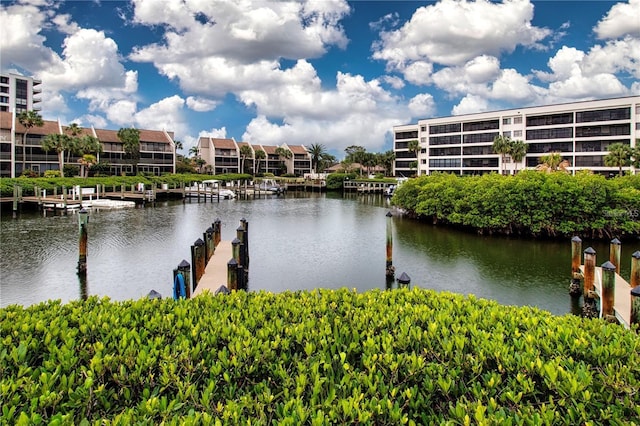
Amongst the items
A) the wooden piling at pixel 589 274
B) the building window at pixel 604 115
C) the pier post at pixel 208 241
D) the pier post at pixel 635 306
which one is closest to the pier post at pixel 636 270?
the wooden piling at pixel 589 274

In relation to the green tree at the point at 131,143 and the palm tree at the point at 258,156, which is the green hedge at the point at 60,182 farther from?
the palm tree at the point at 258,156

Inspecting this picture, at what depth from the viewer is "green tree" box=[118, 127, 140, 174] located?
280ft

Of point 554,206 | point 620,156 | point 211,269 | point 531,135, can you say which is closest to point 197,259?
point 211,269

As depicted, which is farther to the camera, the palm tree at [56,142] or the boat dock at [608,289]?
the palm tree at [56,142]

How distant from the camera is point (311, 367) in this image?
4.54m

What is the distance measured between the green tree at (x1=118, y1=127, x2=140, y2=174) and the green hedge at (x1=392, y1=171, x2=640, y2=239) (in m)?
69.5

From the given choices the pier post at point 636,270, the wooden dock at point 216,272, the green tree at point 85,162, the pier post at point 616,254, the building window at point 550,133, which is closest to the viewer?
the pier post at point 636,270

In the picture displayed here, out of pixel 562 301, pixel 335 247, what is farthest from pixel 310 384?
pixel 335 247

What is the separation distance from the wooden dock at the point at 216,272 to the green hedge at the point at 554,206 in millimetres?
19828

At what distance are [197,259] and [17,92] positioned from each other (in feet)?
368

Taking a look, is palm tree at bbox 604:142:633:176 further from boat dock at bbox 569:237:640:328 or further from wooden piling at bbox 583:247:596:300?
wooden piling at bbox 583:247:596:300

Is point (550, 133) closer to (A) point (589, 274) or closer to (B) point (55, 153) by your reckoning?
(A) point (589, 274)

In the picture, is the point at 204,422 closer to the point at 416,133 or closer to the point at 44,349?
the point at 44,349

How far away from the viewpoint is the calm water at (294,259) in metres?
18.4
